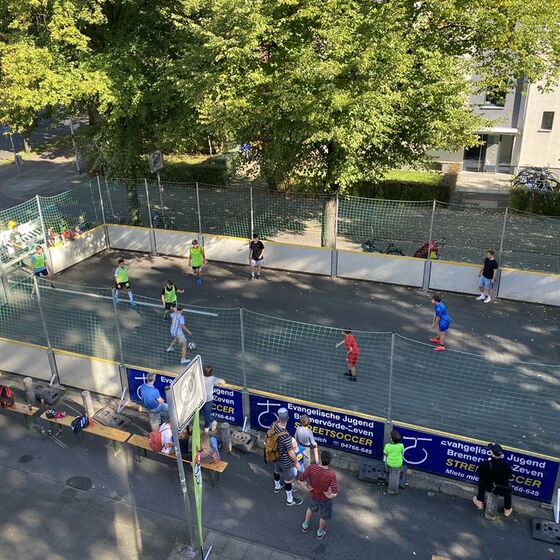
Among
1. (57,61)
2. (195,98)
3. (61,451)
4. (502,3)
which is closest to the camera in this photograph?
(61,451)

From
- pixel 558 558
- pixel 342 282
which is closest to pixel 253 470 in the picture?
pixel 558 558

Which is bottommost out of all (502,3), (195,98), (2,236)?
(2,236)

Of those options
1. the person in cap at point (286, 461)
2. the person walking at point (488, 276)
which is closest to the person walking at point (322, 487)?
the person in cap at point (286, 461)

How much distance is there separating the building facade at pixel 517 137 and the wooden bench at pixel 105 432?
24012 millimetres

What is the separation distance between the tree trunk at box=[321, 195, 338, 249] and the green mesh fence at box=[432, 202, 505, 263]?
10.7 ft

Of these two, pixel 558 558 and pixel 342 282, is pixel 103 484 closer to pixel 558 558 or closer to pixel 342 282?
pixel 558 558

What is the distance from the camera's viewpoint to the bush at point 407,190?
23688 millimetres

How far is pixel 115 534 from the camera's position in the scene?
8.15 m

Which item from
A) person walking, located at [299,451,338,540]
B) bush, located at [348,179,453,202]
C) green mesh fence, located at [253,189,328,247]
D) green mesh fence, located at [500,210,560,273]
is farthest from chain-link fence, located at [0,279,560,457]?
bush, located at [348,179,453,202]

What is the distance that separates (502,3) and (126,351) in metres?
12.0

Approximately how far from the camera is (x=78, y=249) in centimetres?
1850

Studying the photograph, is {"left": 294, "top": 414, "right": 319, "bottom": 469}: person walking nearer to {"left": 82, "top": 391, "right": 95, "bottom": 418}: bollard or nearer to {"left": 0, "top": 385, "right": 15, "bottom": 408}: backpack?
{"left": 82, "top": 391, "right": 95, "bottom": 418}: bollard

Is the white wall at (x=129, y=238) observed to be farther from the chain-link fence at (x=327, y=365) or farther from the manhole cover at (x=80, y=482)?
the manhole cover at (x=80, y=482)

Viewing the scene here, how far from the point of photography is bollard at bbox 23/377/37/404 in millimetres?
10906
